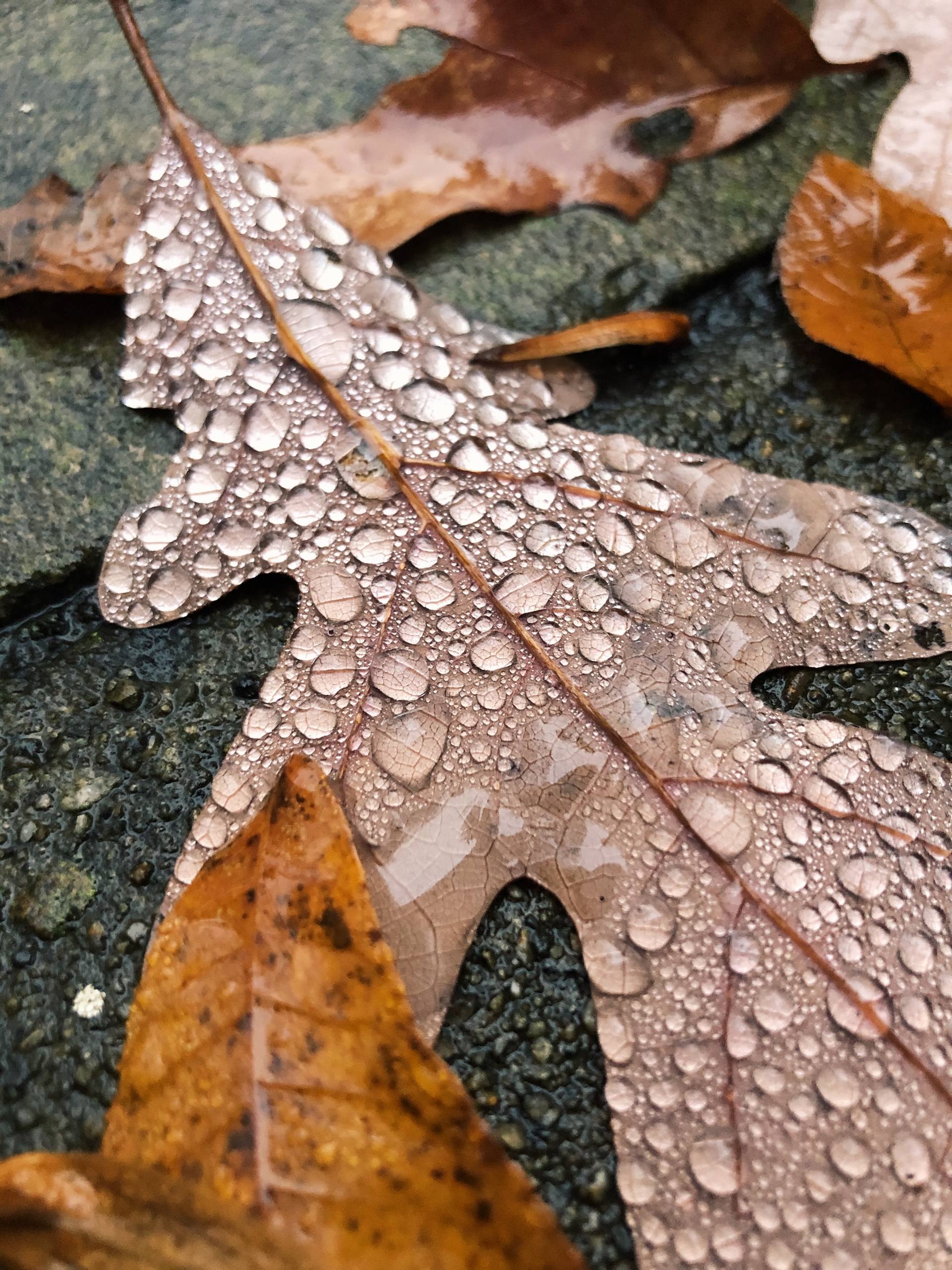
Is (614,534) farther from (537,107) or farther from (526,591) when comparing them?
(537,107)

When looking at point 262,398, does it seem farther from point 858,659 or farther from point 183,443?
point 858,659

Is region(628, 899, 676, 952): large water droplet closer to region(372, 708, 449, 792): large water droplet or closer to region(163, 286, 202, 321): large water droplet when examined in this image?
region(372, 708, 449, 792): large water droplet

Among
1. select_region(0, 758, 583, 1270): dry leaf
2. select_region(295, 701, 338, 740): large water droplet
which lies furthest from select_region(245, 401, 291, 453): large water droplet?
select_region(0, 758, 583, 1270): dry leaf

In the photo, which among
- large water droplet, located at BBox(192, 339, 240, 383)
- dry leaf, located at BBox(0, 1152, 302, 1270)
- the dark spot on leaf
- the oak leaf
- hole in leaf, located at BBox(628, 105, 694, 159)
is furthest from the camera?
hole in leaf, located at BBox(628, 105, 694, 159)

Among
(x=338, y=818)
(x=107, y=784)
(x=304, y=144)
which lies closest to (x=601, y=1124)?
(x=338, y=818)

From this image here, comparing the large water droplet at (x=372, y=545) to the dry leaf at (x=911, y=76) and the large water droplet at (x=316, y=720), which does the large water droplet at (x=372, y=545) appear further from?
the dry leaf at (x=911, y=76)

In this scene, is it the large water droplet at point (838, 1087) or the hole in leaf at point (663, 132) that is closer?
the large water droplet at point (838, 1087)

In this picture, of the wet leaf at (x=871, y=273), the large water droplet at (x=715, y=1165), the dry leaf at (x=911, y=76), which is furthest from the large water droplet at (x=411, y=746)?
the dry leaf at (x=911, y=76)
